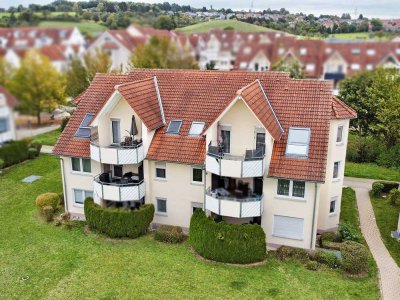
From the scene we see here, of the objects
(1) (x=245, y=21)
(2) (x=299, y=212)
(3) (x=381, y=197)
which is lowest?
(3) (x=381, y=197)

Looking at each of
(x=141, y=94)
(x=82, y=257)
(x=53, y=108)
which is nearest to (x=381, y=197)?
Answer: (x=141, y=94)

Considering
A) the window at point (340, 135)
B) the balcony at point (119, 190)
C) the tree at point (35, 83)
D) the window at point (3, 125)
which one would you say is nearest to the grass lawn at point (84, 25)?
the tree at point (35, 83)

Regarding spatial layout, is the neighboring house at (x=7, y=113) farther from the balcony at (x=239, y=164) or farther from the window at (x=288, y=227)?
the window at (x=288, y=227)

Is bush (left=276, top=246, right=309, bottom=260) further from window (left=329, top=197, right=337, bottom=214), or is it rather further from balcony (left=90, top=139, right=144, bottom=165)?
balcony (left=90, top=139, right=144, bottom=165)

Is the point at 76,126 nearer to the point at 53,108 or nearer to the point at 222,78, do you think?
the point at 222,78

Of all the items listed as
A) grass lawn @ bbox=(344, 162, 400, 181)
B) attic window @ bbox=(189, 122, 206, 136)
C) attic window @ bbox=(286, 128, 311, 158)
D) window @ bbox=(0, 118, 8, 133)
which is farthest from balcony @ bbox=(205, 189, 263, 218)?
grass lawn @ bbox=(344, 162, 400, 181)

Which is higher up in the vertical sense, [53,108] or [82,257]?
[53,108]

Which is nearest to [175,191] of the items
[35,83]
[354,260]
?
[354,260]

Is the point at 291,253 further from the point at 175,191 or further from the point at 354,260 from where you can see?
the point at 175,191
